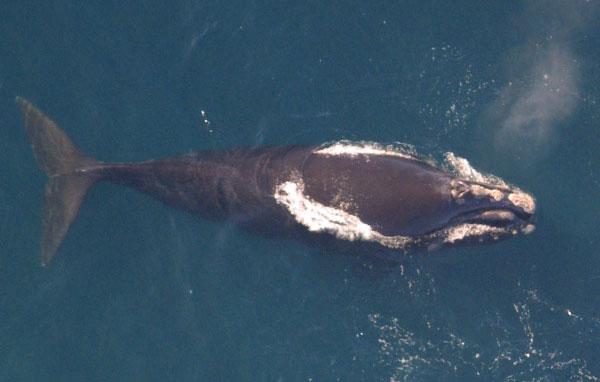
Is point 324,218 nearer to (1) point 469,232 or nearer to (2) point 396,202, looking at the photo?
(2) point 396,202

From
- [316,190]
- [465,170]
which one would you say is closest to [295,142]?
[316,190]


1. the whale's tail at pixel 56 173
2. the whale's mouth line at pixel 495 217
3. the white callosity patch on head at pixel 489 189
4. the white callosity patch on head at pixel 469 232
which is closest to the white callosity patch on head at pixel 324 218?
the white callosity patch on head at pixel 469 232

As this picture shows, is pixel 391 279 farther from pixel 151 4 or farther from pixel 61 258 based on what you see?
pixel 151 4

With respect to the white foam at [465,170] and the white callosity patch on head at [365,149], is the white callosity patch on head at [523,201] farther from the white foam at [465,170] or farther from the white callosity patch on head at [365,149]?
the white callosity patch on head at [365,149]

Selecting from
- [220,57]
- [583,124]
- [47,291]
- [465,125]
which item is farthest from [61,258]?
[583,124]

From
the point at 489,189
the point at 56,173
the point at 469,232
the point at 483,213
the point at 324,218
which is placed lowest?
the point at 324,218

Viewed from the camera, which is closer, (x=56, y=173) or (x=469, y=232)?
(x=469, y=232)

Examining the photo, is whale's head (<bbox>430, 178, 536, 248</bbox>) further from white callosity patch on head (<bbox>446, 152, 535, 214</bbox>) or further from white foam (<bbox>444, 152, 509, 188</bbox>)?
white foam (<bbox>444, 152, 509, 188</bbox>)
